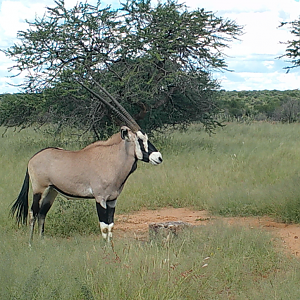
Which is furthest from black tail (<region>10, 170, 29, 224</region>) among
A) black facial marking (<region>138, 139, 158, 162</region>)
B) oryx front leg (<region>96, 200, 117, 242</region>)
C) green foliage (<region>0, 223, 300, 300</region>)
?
black facial marking (<region>138, 139, 158, 162</region>)

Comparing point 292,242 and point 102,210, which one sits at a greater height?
point 102,210

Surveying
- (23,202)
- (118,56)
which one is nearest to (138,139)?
(23,202)

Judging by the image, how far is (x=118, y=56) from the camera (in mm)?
14555

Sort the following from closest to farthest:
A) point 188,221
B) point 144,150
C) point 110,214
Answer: point 144,150 → point 110,214 → point 188,221

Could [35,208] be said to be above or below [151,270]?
above

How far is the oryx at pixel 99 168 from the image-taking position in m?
5.52

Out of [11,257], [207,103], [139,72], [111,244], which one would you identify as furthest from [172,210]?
[207,103]

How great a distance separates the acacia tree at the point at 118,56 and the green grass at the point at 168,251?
170 inches

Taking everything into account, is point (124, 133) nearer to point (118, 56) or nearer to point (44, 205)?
point (44, 205)

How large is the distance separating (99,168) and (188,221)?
246cm

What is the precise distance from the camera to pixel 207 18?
1486 centimetres

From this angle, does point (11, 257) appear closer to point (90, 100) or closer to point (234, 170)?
point (234, 170)

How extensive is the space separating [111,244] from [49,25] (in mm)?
10984

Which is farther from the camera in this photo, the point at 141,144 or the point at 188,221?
the point at 188,221
